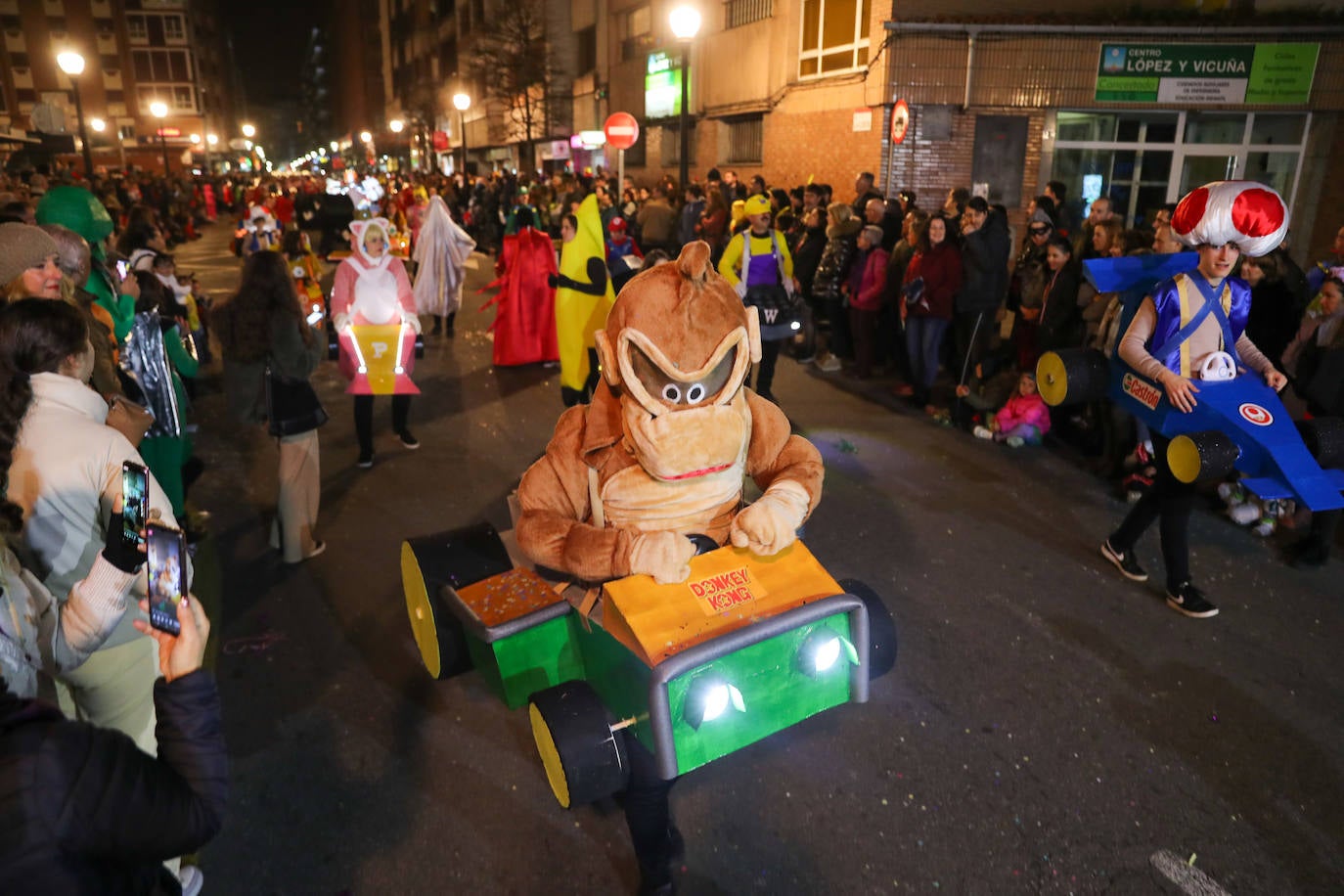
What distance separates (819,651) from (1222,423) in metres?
2.67

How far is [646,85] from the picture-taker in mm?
25125

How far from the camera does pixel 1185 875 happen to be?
283 cm

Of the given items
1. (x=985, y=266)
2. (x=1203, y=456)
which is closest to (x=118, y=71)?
(x=985, y=266)

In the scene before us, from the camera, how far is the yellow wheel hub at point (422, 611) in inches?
129

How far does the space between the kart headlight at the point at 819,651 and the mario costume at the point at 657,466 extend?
0.30m

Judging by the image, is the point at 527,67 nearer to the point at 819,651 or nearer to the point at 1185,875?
the point at 819,651

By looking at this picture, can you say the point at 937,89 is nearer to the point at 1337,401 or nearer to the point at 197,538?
the point at 1337,401

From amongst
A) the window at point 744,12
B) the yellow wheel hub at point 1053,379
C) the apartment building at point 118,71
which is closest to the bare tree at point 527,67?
the window at point 744,12

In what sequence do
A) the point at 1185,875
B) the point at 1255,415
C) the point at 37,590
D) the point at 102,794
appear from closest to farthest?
the point at 102,794, the point at 37,590, the point at 1185,875, the point at 1255,415

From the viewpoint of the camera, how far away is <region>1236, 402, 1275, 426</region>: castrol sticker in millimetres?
3971

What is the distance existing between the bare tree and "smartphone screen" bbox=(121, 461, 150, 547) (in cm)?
2865

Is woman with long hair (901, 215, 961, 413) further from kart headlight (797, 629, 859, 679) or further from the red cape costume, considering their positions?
kart headlight (797, 629, 859, 679)

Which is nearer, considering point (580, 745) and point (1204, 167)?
point (580, 745)

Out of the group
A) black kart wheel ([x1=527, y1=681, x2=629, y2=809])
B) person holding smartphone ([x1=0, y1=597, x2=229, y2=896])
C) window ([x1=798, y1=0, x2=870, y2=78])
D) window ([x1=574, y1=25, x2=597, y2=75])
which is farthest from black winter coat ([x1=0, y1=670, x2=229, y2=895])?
window ([x1=574, y1=25, x2=597, y2=75])
